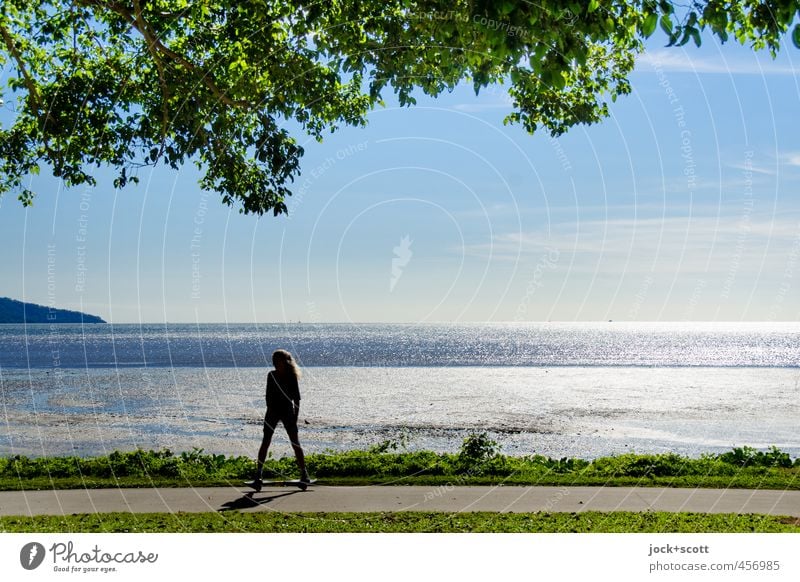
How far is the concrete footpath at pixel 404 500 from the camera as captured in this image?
987 cm

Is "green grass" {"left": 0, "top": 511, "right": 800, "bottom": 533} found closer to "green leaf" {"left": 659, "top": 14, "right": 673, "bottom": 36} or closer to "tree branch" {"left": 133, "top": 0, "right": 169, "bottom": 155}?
"green leaf" {"left": 659, "top": 14, "right": 673, "bottom": 36}

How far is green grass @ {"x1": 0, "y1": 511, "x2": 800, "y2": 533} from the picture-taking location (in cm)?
880

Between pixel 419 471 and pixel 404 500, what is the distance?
219 cm

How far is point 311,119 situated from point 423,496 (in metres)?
Result: 8.52

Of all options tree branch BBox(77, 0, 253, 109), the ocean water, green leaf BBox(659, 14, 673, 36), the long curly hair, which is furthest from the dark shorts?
the ocean water

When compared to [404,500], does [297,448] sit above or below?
above

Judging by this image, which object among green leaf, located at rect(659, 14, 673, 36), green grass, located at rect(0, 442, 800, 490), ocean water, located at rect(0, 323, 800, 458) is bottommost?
ocean water, located at rect(0, 323, 800, 458)

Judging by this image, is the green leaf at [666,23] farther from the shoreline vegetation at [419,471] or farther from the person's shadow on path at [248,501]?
the person's shadow on path at [248,501]

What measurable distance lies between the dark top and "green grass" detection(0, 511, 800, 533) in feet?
5.35

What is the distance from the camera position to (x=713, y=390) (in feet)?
159

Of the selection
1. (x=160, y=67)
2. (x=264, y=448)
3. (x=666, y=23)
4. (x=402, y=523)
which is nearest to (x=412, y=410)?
(x=160, y=67)

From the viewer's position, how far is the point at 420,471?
12414 millimetres

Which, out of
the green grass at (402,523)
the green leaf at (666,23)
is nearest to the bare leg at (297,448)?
the green grass at (402,523)

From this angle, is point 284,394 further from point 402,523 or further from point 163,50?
point 163,50
